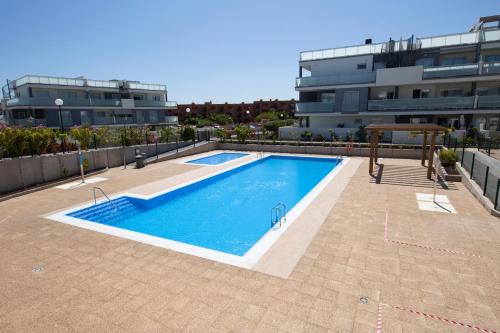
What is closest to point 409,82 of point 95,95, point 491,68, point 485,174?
point 491,68

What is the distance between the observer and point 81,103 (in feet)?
121

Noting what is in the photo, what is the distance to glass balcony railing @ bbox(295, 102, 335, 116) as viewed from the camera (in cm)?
3120

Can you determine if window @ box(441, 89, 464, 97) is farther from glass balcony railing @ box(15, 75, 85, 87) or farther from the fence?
glass balcony railing @ box(15, 75, 85, 87)

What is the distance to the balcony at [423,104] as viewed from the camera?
1010 inches

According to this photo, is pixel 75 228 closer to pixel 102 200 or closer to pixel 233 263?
pixel 102 200

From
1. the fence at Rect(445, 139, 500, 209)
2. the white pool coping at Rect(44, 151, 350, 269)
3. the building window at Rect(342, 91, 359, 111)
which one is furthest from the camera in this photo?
the building window at Rect(342, 91, 359, 111)

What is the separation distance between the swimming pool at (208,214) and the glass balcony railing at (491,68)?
20.5 m

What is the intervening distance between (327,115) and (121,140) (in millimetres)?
21831

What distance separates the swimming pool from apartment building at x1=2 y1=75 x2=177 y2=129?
2253 cm

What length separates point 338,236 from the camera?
8242 millimetres

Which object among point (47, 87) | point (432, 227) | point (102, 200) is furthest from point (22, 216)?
point (47, 87)

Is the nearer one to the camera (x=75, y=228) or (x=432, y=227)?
(x=432, y=227)

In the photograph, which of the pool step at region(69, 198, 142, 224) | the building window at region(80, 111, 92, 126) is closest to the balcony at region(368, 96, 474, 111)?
the pool step at region(69, 198, 142, 224)

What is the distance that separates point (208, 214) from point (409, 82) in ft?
85.8
